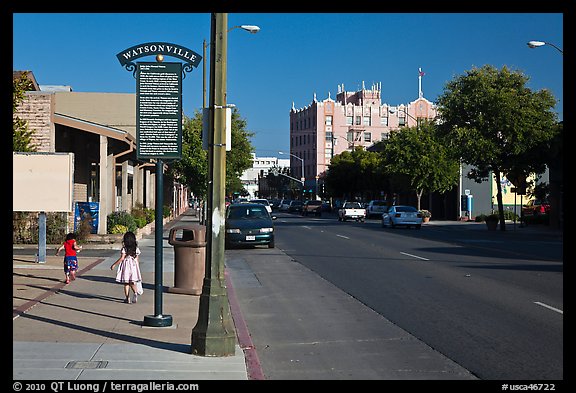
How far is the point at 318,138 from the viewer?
113 m

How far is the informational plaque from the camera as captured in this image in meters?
10.3

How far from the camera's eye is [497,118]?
3684 centimetres

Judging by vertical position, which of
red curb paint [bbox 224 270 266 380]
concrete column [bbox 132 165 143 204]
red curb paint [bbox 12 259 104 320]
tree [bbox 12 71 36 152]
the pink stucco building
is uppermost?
the pink stucco building

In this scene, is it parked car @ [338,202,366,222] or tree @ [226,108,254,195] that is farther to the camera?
parked car @ [338,202,366,222]

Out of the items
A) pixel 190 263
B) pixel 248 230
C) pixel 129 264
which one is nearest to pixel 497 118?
pixel 248 230

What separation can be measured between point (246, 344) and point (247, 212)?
59.5 ft

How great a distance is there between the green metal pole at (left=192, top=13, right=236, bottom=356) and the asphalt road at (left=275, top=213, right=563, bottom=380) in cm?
280

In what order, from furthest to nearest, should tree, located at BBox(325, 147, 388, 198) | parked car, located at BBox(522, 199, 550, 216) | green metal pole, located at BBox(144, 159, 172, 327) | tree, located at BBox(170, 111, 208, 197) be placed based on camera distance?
1. tree, located at BBox(325, 147, 388, 198)
2. parked car, located at BBox(522, 199, 550, 216)
3. tree, located at BBox(170, 111, 208, 197)
4. green metal pole, located at BBox(144, 159, 172, 327)

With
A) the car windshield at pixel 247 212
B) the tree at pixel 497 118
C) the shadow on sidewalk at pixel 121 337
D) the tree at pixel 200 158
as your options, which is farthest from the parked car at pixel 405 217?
the shadow on sidewalk at pixel 121 337

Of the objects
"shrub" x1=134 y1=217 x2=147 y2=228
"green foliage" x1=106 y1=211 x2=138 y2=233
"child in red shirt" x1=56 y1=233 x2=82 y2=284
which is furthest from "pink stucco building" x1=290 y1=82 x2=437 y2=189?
"child in red shirt" x1=56 y1=233 x2=82 y2=284

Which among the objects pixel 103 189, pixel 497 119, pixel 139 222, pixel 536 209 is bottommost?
pixel 139 222

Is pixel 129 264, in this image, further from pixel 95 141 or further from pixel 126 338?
pixel 95 141

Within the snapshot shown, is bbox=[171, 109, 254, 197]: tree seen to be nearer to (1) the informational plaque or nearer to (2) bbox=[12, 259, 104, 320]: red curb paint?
(2) bbox=[12, 259, 104, 320]: red curb paint
